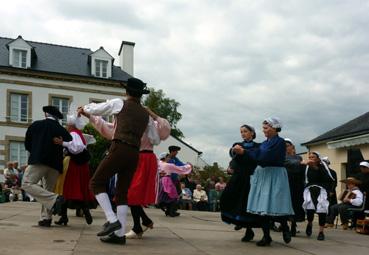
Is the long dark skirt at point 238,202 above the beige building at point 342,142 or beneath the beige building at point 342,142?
beneath

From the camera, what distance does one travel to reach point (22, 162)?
1362 inches

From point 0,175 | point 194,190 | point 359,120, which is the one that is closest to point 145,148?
point 194,190

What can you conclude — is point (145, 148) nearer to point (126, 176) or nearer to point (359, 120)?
point (126, 176)

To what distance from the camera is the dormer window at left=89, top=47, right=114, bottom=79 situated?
3809cm

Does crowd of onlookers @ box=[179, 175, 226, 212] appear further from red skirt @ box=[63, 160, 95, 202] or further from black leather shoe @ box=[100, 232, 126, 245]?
black leather shoe @ box=[100, 232, 126, 245]

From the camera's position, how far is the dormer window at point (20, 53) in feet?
117

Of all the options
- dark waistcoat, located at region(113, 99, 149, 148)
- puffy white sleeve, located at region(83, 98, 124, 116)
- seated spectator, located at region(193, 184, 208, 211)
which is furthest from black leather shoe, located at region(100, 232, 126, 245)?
seated spectator, located at region(193, 184, 208, 211)

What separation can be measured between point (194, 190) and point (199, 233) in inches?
514

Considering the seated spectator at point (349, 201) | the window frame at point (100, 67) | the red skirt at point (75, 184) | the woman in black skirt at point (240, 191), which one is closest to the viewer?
the woman in black skirt at point (240, 191)

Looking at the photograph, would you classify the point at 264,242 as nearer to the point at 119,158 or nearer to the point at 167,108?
the point at 119,158

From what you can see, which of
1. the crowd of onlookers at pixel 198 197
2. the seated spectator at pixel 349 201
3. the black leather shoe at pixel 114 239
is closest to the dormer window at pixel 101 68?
the crowd of onlookers at pixel 198 197

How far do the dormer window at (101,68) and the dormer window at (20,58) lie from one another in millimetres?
5077

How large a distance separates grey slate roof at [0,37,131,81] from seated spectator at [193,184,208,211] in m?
18.6

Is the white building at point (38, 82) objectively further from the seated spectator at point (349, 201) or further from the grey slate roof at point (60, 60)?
the seated spectator at point (349, 201)
